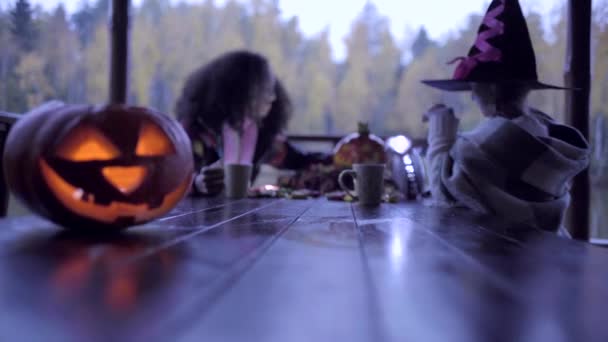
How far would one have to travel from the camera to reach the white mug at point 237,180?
4.91ft

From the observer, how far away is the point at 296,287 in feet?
1.24

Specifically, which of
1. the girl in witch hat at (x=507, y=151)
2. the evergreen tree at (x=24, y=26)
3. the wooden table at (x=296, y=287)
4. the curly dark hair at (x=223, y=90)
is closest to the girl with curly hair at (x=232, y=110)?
the curly dark hair at (x=223, y=90)

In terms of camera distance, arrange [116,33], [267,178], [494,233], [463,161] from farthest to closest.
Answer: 1. [267,178]
2. [116,33]
3. [463,161]
4. [494,233]

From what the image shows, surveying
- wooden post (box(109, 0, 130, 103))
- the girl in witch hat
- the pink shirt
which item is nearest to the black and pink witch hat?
the girl in witch hat

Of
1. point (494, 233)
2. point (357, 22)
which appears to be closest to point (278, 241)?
point (494, 233)

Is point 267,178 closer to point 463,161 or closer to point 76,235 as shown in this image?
point 463,161

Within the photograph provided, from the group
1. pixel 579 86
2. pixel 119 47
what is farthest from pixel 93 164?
pixel 579 86

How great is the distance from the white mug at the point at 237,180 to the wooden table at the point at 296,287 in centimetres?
79

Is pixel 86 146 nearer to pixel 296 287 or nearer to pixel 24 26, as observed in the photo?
pixel 296 287

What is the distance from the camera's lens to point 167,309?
1.00ft

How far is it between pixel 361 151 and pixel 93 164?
58.9 inches

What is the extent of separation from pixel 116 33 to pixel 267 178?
1328 mm

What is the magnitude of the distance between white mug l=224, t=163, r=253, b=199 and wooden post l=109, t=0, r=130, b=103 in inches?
51.2

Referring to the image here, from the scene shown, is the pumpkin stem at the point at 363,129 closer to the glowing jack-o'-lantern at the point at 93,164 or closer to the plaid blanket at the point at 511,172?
the plaid blanket at the point at 511,172
